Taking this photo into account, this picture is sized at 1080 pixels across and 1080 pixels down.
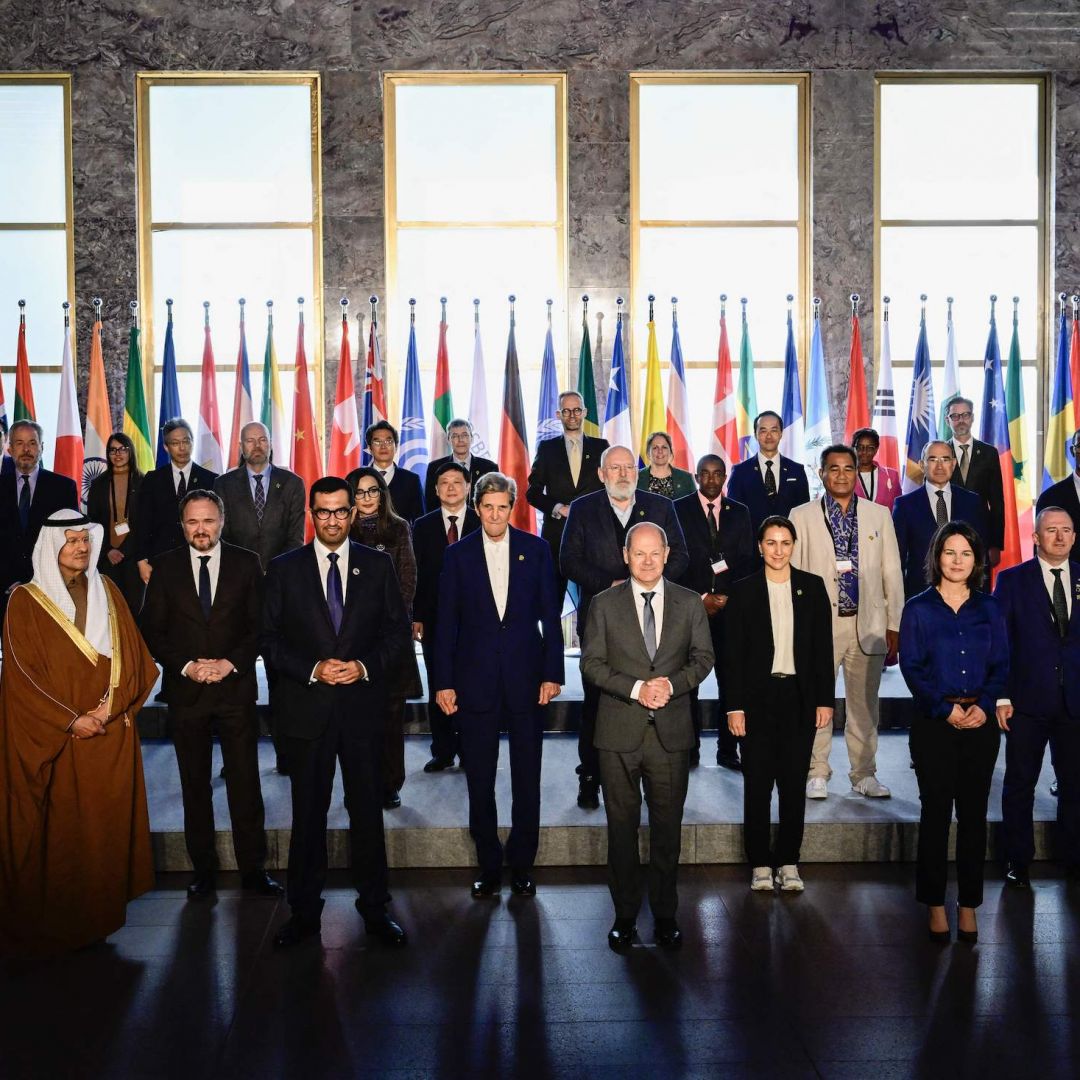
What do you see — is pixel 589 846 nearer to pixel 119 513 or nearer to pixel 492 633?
pixel 492 633

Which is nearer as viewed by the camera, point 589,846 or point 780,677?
point 780,677

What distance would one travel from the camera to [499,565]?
15.5 feet

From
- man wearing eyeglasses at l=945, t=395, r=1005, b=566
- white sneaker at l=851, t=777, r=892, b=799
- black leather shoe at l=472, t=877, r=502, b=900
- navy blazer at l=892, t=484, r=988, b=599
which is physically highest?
man wearing eyeglasses at l=945, t=395, r=1005, b=566

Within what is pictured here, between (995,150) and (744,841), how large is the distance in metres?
7.05

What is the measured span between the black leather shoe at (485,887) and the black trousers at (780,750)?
1012mm

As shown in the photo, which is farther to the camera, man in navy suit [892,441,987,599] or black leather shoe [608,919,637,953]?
man in navy suit [892,441,987,599]

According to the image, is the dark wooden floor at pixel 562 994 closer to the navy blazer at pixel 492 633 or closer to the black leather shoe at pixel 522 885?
the black leather shoe at pixel 522 885

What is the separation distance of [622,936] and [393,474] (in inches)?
121

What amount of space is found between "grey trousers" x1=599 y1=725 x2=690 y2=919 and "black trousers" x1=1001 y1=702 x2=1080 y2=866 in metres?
1.43

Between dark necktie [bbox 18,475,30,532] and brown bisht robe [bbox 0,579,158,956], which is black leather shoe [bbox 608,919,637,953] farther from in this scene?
dark necktie [bbox 18,475,30,532]

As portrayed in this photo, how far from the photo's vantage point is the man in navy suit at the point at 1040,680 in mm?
4688

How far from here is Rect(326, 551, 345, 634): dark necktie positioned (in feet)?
14.1

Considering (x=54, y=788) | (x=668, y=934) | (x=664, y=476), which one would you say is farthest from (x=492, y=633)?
(x=664, y=476)

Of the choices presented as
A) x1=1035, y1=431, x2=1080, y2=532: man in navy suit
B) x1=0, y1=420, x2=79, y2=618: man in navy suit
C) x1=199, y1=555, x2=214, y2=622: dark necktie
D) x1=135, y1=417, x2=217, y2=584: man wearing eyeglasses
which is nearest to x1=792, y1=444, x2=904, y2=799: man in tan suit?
x1=1035, y1=431, x2=1080, y2=532: man in navy suit
